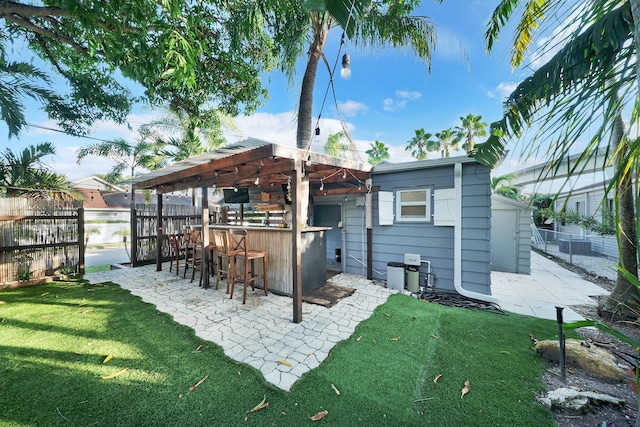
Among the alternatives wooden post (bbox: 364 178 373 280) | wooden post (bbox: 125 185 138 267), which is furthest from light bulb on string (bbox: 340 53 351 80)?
wooden post (bbox: 125 185 138 267)

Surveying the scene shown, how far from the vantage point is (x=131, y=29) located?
10.8 feet

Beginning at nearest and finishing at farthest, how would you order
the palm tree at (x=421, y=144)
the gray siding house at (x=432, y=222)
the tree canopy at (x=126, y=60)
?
the tree canopy at (x=126, y=60)
the gray siding house at (x=432, y=222)
the palm tree at (x=421, y=144)

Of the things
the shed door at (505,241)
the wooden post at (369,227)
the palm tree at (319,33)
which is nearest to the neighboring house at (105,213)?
the palm tree at (319,33)

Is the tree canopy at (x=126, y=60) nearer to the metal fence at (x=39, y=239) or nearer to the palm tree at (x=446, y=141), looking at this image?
the metal fence at (x=39, y=239)

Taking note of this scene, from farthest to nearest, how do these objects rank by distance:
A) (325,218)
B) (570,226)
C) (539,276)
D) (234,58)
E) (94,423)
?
(570,226), (325,218), (539,276), (234,58), (94,423)

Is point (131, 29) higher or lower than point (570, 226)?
higher

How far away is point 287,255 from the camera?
15.7ft

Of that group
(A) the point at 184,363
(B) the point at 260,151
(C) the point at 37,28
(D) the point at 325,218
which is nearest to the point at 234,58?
(C) the point at 37,28

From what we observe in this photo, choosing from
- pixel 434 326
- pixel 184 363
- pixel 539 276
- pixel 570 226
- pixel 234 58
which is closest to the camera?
pixel 184 363

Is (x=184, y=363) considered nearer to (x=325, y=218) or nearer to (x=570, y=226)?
(x=325, y=218)

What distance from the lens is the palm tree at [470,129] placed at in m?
14.9

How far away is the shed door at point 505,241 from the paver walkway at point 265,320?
14.8 ft

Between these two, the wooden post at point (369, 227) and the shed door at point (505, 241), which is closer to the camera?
the wooden post at point (369, 227)

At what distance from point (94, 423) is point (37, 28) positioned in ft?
17.8
